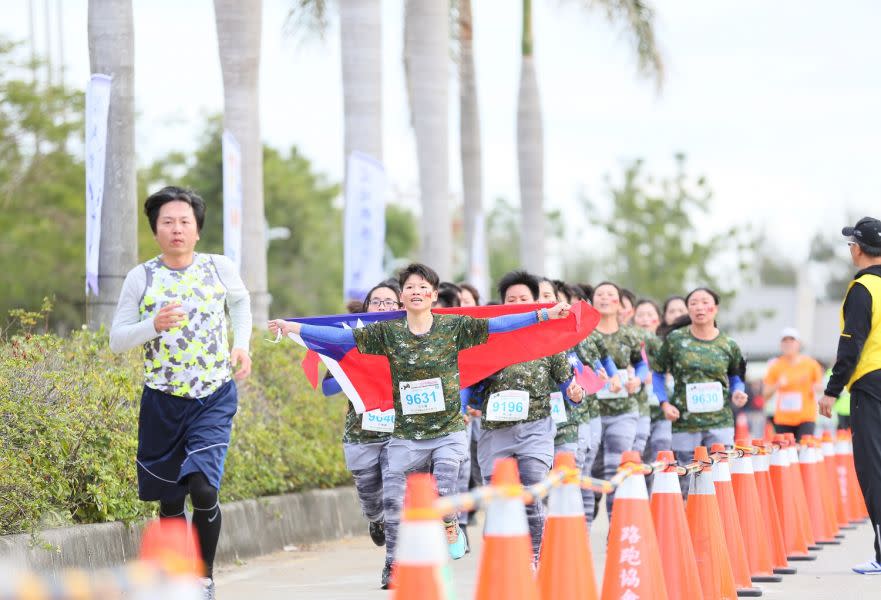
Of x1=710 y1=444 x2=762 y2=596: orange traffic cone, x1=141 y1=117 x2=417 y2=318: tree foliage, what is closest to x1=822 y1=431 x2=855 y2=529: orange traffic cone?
x1=710 y1=444 x2=762 y2=596: orange traffic cone

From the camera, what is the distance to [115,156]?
12.6 metres

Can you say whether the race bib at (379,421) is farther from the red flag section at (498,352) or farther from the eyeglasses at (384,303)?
the eyeglasses at (384,303)

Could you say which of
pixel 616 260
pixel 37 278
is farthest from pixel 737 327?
pixel 37 278

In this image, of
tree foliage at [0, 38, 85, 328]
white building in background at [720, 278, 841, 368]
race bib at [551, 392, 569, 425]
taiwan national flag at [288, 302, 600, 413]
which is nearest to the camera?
taiwan national flag at [288, 302, 600, 413]

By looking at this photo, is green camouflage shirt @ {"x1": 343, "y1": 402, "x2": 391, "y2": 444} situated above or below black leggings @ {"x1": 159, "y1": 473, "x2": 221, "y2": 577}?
above

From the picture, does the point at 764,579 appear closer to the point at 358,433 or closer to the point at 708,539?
the point at 708,539

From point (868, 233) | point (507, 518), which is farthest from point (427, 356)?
point (868, 233)

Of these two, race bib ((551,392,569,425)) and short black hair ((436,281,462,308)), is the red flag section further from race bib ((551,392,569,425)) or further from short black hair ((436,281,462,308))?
short black hair ((436,281,462,308))

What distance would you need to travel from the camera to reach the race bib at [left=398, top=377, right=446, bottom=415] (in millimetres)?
9133

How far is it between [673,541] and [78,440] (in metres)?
3.79

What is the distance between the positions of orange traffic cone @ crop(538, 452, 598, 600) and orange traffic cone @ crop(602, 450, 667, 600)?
20.5 inches

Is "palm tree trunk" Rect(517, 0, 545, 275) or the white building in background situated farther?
the white building in background

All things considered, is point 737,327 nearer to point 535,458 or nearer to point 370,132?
point 370,132

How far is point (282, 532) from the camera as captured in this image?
41.1ft
